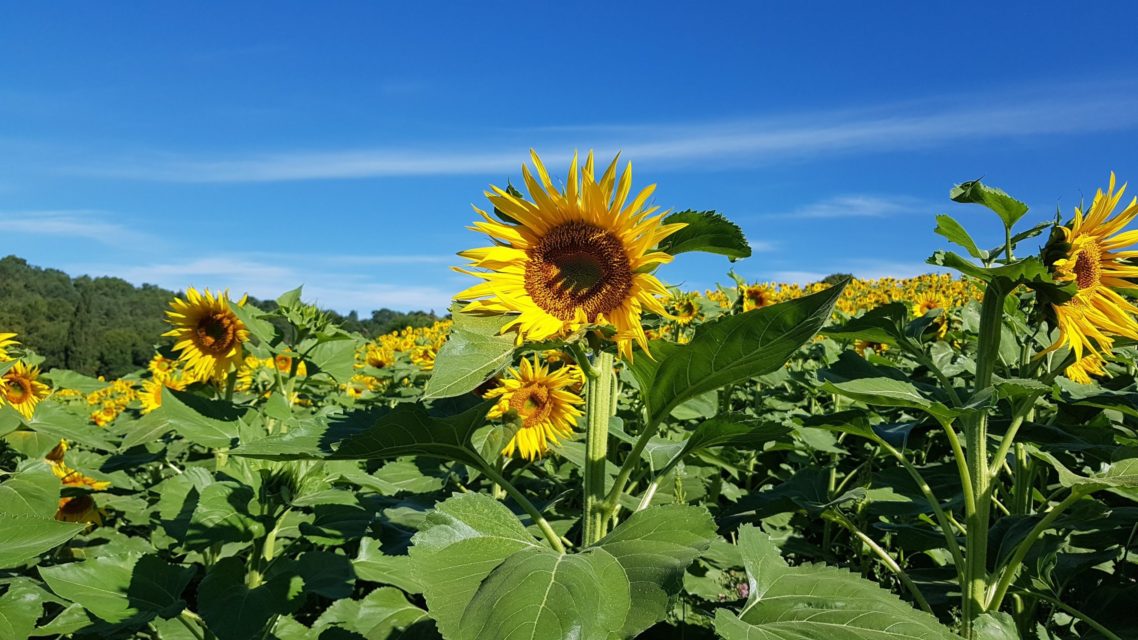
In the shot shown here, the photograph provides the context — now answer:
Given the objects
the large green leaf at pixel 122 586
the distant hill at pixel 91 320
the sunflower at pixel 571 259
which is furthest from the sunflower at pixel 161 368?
the sunflower at pixel 571 259

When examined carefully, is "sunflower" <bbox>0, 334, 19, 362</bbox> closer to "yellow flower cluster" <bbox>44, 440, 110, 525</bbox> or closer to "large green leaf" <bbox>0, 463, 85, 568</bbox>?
"yellow flower cluster" <bbox>44, 440, 110, 525</bbox>

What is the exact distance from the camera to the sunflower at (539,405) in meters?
3.26

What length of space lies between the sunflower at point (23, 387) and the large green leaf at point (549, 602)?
436cm

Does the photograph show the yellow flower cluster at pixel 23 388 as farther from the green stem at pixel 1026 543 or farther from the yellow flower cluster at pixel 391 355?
the green stem at pixel 1026 543

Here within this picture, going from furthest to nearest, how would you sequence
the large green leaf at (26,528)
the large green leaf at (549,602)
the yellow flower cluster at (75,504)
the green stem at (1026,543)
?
the yellow flower cluster at (75,504)
the large green leaf at (26,528)
the green stem at (1026,543)
the large green leaf at (549,602)

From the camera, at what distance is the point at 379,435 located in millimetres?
1446

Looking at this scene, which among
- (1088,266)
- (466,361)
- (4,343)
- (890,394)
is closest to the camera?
(466,361)

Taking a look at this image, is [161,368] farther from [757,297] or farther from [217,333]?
[757,297]

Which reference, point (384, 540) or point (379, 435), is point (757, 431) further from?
point (384, 540)

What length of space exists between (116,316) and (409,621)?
67145mm

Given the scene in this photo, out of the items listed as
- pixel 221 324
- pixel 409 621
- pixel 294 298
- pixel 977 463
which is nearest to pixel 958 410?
pixel 977 463

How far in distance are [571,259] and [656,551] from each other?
0.73 meters

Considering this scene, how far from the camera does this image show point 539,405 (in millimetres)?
3324

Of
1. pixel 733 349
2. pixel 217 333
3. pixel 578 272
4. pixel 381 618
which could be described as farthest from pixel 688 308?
pixel 733 349
